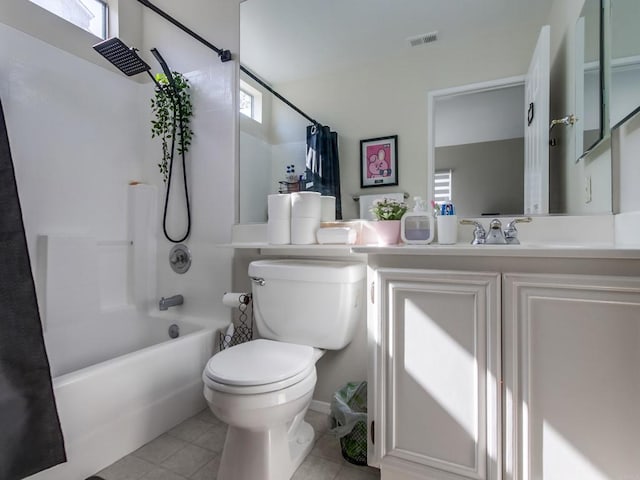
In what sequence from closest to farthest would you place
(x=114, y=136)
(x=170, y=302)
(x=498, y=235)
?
1. (x=498, y=235)
2. (x=170, y=302)
3. (x=114, y=136)

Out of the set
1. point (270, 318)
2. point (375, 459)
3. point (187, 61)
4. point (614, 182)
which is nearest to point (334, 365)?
point (270, 318)

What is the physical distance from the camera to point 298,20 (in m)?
1.84

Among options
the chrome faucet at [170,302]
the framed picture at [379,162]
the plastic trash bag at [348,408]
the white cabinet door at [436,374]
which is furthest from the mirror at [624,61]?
the chrome faucet at [170,302]

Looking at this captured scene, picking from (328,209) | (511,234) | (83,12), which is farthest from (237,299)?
(83,12)

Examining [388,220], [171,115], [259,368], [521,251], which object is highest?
[171,115]

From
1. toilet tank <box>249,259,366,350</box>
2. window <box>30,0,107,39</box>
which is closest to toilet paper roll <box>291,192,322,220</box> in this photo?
toilet tank <box>249,259,366,350</box>

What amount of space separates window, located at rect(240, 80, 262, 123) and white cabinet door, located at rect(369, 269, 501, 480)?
133cm

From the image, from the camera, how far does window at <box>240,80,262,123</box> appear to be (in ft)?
6.51

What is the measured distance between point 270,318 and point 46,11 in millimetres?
2071

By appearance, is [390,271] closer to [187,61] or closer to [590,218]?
[590,218]

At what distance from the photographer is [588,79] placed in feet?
4.05

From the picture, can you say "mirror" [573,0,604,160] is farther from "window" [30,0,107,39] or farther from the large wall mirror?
"window" [30,0,107,39]

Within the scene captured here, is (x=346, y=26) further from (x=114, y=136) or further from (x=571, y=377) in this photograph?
(x=571, y=377)

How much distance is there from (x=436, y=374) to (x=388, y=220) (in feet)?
2.20
